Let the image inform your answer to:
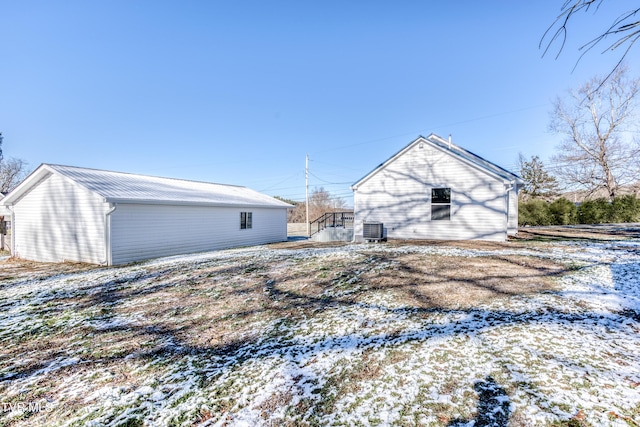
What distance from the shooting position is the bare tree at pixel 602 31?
1.91 m

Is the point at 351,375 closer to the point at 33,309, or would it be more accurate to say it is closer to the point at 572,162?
the point at 33,309

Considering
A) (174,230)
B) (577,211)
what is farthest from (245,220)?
(577,211)

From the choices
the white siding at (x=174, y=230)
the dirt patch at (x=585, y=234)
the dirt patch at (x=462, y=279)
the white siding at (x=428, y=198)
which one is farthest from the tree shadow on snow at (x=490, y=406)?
the dirt patch at (x=585, y=234)

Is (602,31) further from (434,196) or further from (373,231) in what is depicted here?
(434,196)

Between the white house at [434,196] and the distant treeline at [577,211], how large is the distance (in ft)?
34.2

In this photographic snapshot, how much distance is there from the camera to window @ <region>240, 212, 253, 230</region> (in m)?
15.6

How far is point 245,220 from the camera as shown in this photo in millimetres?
15875

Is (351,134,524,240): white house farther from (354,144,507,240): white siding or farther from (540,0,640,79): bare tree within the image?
(540,0,640,79): bare tree

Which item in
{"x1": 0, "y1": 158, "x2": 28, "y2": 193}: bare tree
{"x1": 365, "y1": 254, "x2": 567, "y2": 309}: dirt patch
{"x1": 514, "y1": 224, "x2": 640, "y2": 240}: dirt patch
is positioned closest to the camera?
{"x1": 365, "y1": 254, "x2": 567, "y2": 309}: dirt patch

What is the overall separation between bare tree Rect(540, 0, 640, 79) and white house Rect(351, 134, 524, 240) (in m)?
9.79

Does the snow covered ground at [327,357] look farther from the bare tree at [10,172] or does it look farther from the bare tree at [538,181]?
the bare tree at [10,172]

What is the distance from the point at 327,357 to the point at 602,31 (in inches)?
146

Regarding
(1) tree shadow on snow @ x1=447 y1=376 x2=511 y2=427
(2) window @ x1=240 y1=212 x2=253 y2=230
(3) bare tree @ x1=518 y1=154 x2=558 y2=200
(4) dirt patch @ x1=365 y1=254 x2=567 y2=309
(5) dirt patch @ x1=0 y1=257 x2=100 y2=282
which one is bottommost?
(5) dirt patch @ x1=0 y1=257 x2=100 y2=282

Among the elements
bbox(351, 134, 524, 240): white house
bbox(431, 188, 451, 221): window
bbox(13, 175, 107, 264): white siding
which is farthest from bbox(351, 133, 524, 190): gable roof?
bbox(13, 175, 107, 264): white siding
